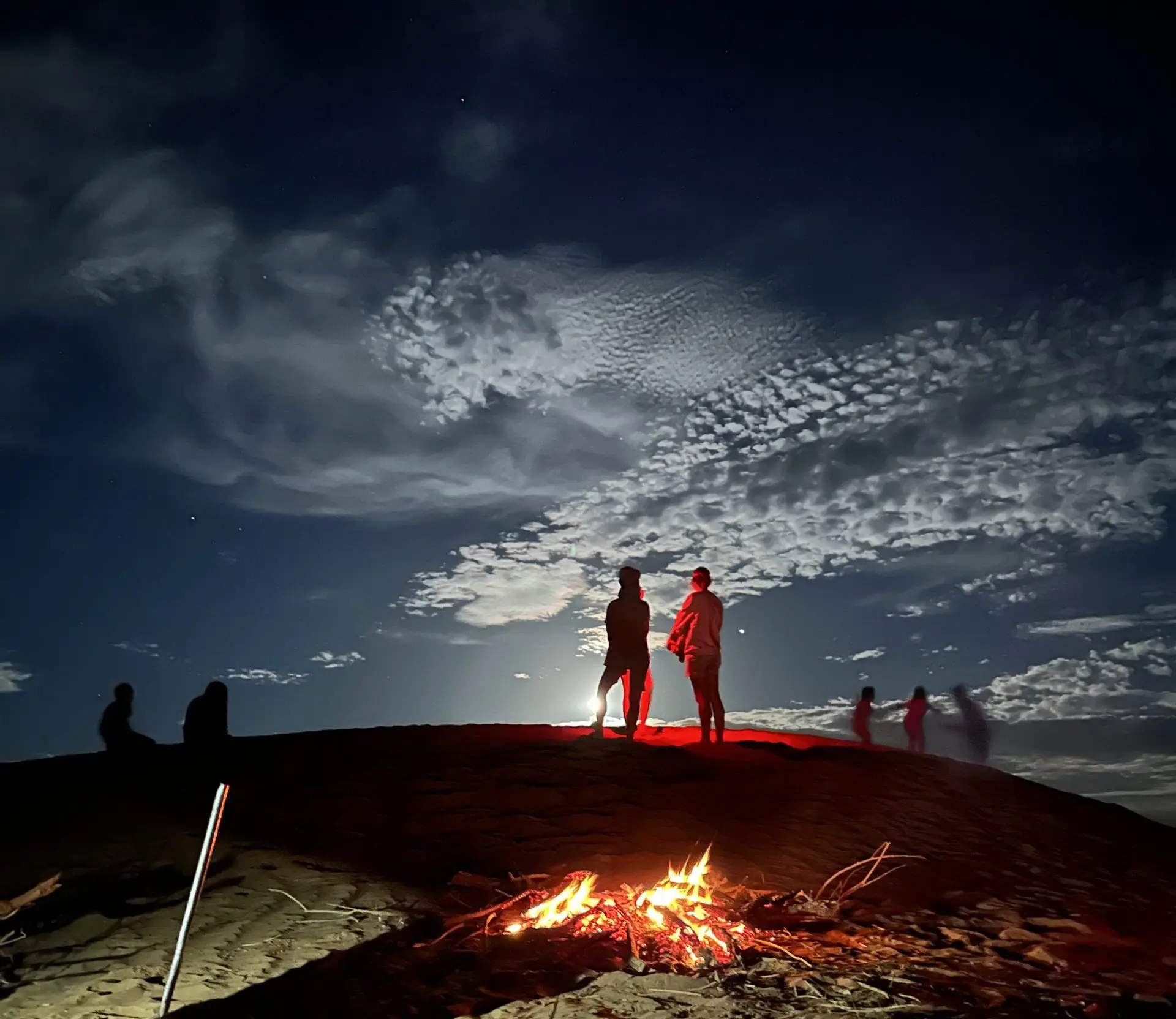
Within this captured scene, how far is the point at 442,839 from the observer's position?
723 centimetres

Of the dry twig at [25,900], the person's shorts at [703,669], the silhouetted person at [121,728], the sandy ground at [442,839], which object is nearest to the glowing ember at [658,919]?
the sandy ground at [442,839]

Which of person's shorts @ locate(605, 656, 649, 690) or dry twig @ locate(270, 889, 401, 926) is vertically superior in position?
person's shorts @ locate(605, 656, 649, 690)

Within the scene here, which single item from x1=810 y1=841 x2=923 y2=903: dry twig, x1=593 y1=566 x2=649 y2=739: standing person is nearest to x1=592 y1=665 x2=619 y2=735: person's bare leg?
x1=593 y1=566 x2=649 y2=739: standing person

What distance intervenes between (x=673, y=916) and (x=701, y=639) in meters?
5.63

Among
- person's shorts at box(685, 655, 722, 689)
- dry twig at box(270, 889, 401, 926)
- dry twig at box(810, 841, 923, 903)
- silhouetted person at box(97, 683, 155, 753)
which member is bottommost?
dry twig at box(270, 889, 401, 926)

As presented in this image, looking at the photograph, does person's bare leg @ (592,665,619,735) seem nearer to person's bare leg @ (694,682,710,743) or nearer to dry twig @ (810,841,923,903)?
person's bare leg @ (694,682,710,743)

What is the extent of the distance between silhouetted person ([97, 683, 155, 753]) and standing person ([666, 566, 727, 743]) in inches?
311

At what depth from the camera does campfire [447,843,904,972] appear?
15.9 feet

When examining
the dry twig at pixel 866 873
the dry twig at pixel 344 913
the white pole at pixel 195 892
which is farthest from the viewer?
the dry twig at pixel 866 873

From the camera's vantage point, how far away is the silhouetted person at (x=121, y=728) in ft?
37.3

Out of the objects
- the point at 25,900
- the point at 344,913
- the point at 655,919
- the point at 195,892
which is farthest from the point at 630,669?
the point at 195,892

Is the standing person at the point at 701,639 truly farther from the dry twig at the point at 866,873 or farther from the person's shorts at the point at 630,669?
the dry twig at the point at 866,873

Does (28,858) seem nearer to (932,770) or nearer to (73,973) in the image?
(73,973)

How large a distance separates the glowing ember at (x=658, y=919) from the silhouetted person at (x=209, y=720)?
22.9ft
